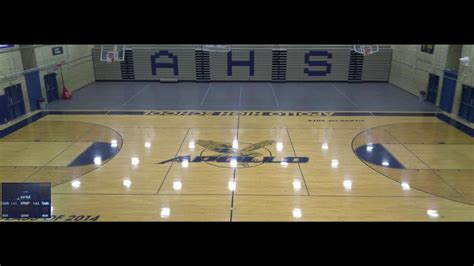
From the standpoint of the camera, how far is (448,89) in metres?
16.3

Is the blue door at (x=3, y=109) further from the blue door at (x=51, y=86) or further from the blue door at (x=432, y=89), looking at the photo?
the blue door at (x=432, y=89)

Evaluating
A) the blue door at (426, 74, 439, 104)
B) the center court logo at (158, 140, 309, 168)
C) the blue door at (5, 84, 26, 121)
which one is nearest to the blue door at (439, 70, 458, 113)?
the blue door at (426, 74, 439, 104)

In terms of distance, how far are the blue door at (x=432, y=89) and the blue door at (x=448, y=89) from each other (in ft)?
2.35

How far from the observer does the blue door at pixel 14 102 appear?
1524cm

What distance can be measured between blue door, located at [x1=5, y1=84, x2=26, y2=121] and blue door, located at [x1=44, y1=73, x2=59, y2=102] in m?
2.05

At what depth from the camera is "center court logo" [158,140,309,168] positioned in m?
11.0

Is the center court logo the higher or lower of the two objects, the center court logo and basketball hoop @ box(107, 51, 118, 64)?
the lower

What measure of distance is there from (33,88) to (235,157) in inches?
431

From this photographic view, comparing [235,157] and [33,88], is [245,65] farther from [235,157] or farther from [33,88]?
[235,157]

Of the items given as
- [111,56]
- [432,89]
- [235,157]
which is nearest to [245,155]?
[235,157]

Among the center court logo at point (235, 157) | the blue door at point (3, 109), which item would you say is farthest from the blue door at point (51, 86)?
the center court logo at point (235, 157)

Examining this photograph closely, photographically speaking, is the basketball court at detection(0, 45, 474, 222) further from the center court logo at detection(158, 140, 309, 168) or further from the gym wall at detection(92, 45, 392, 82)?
the gym wall at detection(92, 45, 392, 82)

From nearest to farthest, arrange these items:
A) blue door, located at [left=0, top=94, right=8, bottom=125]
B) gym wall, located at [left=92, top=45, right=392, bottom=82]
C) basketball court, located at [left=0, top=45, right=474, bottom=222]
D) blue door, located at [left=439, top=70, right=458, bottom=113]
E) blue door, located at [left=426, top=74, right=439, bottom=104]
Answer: basketball court, located at [left=0, top=45, right=474, bottom=222]
blue door, located at [left=0, top=94, right=8, bottom=125]
blue door, located at [left=439, top=70, right=458, bottom=113]
blue door, located at [left=426, top=74, right=439, bottom=104]
gym wall, located at [left=92, top=45, right=392, bottom=82]
